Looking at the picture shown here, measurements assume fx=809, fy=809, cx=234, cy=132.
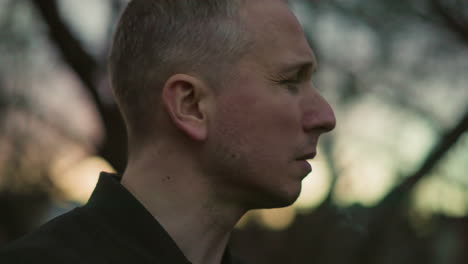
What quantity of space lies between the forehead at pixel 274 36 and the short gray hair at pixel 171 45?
39 millimetres

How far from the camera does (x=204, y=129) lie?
2.47 metres

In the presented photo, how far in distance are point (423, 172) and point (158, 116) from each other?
2.91m

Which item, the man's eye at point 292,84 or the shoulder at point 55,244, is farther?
the man's eye at point 292,84

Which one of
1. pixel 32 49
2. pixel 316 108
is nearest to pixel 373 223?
pixel 316 108

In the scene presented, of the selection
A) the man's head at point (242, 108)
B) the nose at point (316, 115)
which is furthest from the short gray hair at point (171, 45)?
the nose at point (316, 115)

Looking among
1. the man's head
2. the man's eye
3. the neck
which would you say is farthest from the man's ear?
the man's eye

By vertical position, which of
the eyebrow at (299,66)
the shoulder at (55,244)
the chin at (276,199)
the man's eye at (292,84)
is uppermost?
the eyebrow at (299,66)

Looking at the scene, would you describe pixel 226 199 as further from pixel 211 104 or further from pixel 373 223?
pixel 373 223

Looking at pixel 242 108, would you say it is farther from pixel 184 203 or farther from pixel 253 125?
pixel 184 203

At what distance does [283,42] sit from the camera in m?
2.56

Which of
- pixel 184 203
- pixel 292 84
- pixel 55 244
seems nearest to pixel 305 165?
pixel 292 84

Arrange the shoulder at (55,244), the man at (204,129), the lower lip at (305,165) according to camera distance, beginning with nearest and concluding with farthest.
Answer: the shoulder at (55,244)
the man at (204,129)
the lower lip at (305,165)

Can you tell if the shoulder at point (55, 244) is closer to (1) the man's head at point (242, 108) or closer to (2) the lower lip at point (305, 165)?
(1) the man's head at point (242, 108)

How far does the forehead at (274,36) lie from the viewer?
254 centimetres
